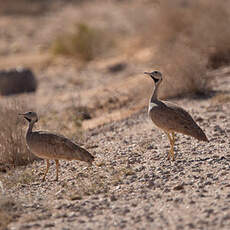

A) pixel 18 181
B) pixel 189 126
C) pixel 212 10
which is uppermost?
pixel 212 10

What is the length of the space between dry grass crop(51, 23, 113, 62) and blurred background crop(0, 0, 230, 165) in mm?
39

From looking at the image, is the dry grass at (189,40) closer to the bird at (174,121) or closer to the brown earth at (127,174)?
the brown earth at (127,174)

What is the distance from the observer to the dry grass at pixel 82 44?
67.7 feet

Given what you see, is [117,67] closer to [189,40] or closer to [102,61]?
[102,61]

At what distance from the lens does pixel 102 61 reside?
19969mm

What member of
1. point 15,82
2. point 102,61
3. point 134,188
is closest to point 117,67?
point 102,61

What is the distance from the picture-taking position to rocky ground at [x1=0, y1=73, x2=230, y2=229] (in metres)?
5.55

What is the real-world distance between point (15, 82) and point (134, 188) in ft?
33.8

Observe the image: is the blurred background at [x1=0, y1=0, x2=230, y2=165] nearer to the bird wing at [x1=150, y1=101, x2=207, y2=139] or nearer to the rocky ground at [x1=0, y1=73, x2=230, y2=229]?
the rocky ground at [x1=0, y1=73, x2=230, y2=229]

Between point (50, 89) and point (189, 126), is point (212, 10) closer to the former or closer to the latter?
point (50, 89)

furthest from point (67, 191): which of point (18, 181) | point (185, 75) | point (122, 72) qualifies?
point (122, 72)

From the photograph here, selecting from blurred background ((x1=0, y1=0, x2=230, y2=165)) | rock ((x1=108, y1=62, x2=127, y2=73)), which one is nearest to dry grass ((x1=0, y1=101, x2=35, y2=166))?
blurred background ((x1=0, y1=0, x2=230, y2=165))

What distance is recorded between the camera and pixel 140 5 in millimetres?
33375

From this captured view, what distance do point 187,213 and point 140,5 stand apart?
28.9 m
